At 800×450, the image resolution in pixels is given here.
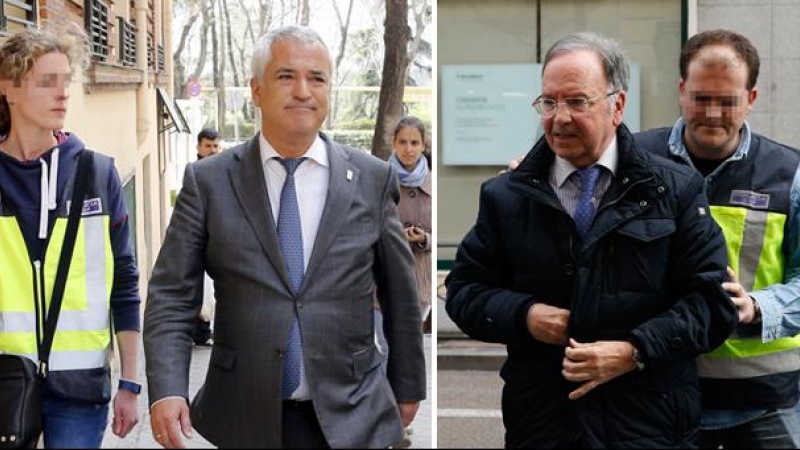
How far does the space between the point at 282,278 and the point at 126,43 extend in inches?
359

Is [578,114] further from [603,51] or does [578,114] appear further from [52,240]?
[52,240]

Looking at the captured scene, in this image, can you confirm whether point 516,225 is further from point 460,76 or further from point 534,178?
point 460,76

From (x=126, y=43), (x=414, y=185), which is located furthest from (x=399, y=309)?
(x=126, y=43)

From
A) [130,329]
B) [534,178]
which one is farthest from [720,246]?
[130,329]

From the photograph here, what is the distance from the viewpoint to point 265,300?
11.7 ft

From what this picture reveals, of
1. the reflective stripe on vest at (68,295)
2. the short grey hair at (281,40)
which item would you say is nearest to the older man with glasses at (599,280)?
Answer: the short grey hair at (281,40)

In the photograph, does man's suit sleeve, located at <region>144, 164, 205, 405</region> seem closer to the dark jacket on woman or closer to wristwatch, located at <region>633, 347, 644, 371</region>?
the dark jacket on woman

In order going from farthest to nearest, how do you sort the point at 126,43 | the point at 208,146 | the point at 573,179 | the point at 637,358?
the point at 126,43, the point at 208,146, the point at 573,179, the point at 637,358

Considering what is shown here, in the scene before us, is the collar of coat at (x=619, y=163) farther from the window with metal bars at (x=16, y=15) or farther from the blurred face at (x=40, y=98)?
the window with metal bars at (x=16, y=15)

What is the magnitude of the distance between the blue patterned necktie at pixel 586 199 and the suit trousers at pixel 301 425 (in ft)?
2.78

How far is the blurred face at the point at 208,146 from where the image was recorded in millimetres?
7129

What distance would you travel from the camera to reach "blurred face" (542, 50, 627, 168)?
3.38 m

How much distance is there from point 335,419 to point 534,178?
804mm

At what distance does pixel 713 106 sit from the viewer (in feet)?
12.4
